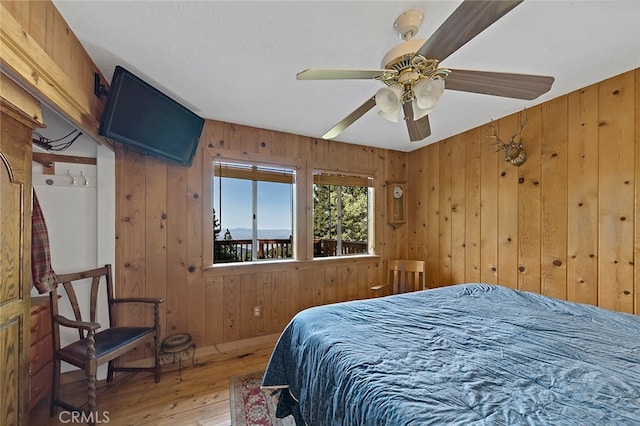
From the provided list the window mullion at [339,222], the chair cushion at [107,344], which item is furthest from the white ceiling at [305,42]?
the chair cushion at [107,344]

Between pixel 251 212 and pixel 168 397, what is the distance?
71.7 inches

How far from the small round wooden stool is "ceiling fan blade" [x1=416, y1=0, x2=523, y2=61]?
288cm

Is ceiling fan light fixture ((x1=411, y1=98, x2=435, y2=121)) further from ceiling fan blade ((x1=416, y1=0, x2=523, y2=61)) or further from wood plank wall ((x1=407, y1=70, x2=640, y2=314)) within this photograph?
wood plank wall ((x1=407, y1=70, x2=640, y2=314))

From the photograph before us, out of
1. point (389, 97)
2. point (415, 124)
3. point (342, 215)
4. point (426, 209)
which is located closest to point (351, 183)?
point (342, 215)

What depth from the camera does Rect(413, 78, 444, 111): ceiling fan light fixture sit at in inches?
49.0

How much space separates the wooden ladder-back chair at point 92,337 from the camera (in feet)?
5.54

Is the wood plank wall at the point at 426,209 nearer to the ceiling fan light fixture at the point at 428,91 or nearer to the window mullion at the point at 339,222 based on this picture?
the window mullion at the point at 339,222

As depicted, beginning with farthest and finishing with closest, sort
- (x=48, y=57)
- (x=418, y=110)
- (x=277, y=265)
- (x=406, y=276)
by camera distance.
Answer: (x=406, y=276), (x=277, y=265), (x=418, y=110), (x=48, y=57)

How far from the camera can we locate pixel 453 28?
1.01 metres

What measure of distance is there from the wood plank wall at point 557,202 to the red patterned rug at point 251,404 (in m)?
2.40

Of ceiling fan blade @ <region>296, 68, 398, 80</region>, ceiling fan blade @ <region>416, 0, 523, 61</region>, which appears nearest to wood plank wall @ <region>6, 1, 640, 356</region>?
ceiling fan blade @ <region>296, 68, 398, 80</region>

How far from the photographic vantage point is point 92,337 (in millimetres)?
1699

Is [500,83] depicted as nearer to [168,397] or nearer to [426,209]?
[426,209]

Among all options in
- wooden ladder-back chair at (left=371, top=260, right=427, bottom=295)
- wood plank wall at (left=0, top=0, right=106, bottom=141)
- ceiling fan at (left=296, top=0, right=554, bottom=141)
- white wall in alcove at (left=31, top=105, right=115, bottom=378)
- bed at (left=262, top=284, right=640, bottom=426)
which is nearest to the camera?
bed at (left=262, top=284, right=640, bottom=426)
